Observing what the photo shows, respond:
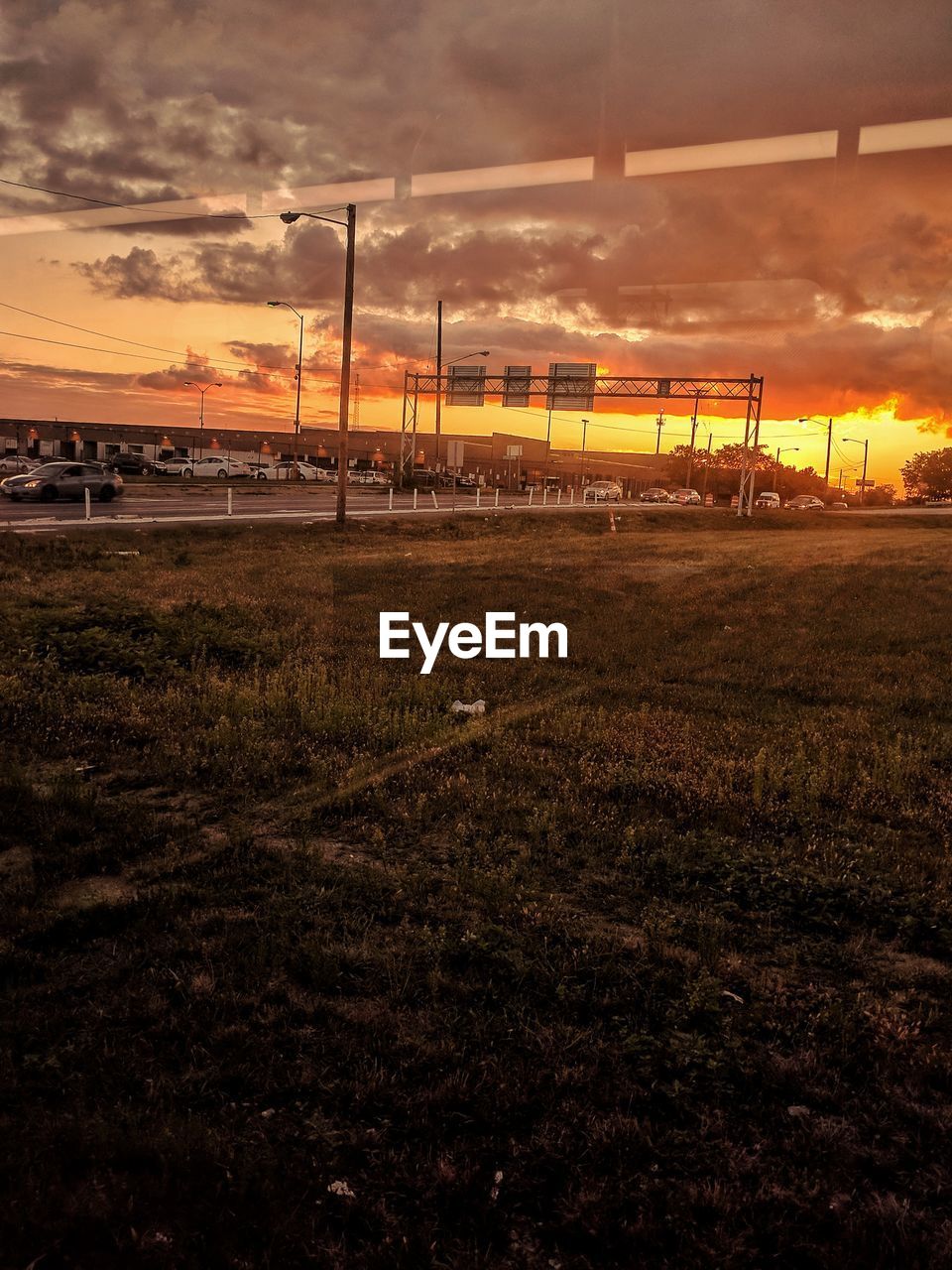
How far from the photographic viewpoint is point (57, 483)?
32.3 meters

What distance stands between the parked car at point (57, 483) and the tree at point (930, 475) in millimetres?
137062

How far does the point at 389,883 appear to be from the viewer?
4879 millimetres

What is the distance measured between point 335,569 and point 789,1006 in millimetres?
15844

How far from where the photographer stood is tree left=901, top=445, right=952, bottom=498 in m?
135

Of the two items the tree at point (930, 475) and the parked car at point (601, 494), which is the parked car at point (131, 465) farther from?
the tree at point (930, 475)

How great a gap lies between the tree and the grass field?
479 feet

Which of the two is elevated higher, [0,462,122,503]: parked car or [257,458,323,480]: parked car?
[257,458,323,480]: parked car

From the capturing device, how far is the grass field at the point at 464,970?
273cm

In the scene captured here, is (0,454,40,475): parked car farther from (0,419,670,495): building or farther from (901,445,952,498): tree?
(901,445,952,498): tree

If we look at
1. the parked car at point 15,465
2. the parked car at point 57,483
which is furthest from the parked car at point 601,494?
the parked car at point 57,483

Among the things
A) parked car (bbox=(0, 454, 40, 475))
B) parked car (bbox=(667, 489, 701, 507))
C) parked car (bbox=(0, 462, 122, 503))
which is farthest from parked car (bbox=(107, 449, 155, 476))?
parked car (bbox=(667, 489, 701, 507))

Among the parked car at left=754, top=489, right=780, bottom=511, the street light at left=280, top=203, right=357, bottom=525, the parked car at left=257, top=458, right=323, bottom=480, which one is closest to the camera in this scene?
the street light at left=280, top=203, right=357, bottom=525

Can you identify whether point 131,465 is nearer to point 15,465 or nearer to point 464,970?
point 15,465

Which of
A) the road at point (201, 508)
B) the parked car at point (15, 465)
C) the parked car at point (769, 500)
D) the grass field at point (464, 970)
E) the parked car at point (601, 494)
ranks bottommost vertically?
the grass field at point (464, 970)
